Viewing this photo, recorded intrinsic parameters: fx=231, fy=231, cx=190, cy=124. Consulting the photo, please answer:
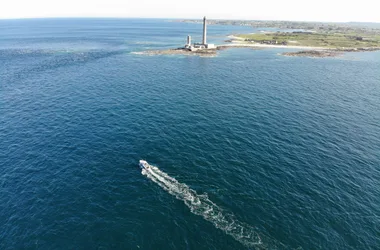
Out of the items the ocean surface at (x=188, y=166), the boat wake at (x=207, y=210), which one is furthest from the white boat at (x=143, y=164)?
the ocean surface at (x=188, y=166)

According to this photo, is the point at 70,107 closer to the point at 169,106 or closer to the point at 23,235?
the point at 169,106

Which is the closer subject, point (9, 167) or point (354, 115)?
point (9, 167)

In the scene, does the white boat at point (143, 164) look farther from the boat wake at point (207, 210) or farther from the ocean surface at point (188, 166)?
the ocean surface at point (188, 166)

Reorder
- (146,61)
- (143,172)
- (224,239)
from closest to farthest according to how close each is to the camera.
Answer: (224,239) < (143,172) < (146,61)

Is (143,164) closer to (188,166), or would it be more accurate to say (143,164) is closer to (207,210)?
(188,166)

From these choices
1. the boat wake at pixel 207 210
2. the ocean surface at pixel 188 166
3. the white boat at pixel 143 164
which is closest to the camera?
the boat wake at pixel 207 210

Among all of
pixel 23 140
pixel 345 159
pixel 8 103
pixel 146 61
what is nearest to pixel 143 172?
pixel 23 140

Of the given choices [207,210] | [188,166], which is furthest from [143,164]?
[207,210]

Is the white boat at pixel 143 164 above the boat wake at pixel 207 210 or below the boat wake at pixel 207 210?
above
